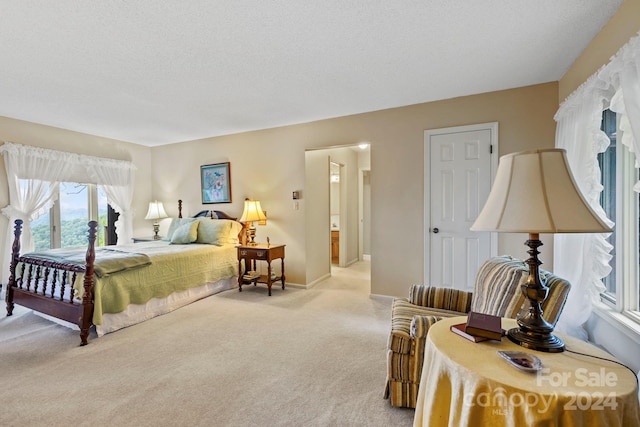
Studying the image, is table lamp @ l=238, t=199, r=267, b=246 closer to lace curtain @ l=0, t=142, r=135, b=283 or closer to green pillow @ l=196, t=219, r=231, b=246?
green pillow @ l=196, t=219, r=231, b=246

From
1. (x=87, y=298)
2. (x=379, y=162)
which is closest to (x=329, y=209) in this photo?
(x=379, y=162)

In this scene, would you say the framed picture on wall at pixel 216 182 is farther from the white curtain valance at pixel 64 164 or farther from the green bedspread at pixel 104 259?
the green bedspread at pixel 104 259

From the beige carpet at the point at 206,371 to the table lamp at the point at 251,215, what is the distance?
1360 millimetres

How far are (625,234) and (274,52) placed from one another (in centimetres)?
279

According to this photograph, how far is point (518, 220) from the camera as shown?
1.08 metres

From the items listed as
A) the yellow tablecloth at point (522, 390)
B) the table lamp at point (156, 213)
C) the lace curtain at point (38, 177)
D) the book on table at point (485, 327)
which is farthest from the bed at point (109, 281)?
the book on table at point (485, 327)

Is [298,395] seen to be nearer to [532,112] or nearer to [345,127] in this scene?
[345,127]

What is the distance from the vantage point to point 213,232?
Result: 429cm

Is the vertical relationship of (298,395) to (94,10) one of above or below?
below

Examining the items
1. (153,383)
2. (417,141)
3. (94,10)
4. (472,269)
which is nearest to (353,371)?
(153,383)

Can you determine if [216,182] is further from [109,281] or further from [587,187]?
[587,187]

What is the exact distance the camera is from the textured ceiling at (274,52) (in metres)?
1.85

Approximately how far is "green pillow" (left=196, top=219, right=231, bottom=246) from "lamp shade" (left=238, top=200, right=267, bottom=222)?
0.32 meters

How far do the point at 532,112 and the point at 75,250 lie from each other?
5.22 meters
